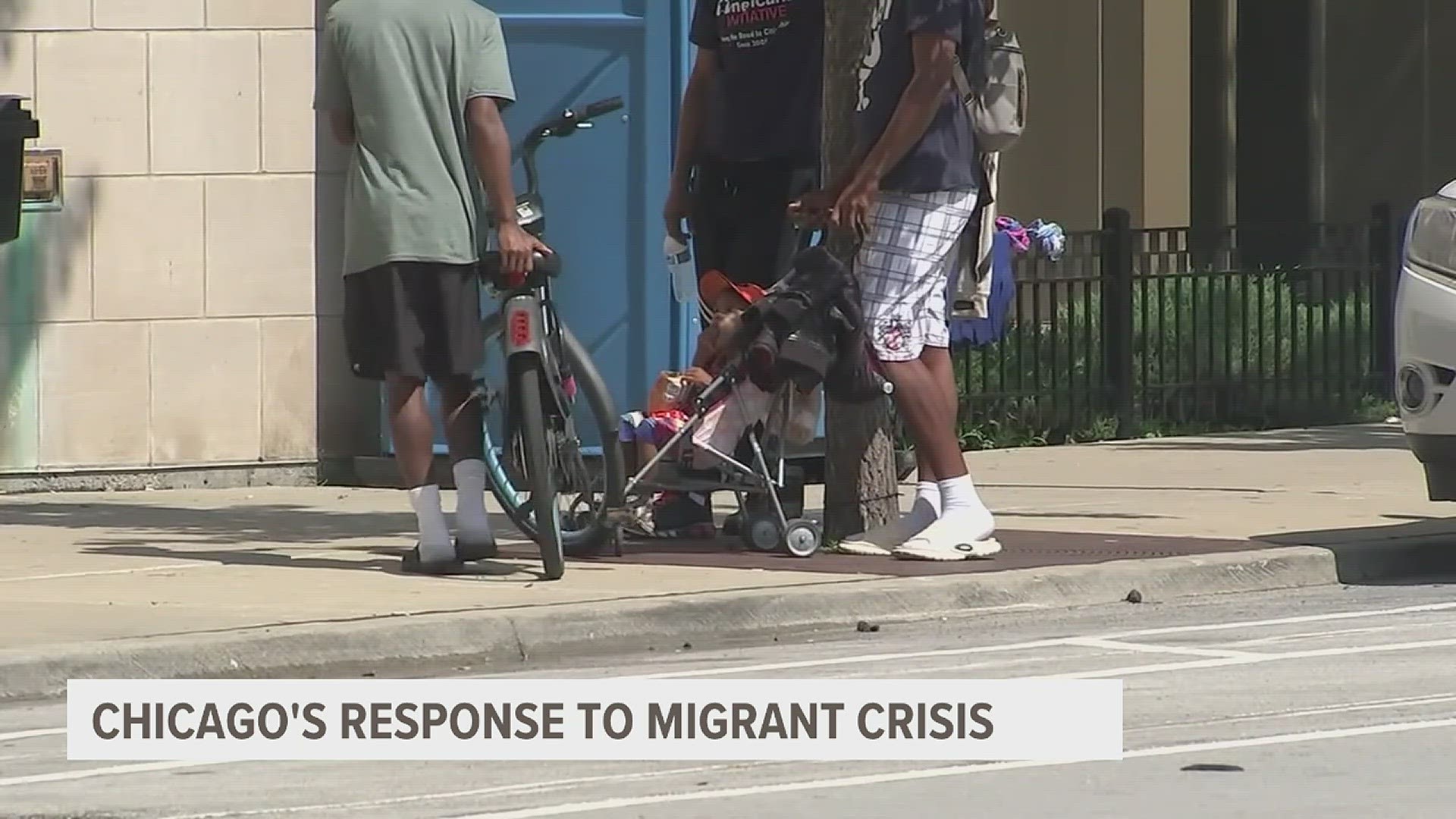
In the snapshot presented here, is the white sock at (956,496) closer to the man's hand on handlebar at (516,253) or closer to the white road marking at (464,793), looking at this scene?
the man's hand on handlebar at (516,253)

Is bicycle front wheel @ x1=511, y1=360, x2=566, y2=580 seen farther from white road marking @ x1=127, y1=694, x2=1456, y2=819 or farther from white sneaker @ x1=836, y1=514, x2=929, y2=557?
white road marking @ x1=127, y1=694, x2=1456, y2=819

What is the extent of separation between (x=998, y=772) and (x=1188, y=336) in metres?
9.04

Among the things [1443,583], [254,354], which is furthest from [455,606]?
[254,354]

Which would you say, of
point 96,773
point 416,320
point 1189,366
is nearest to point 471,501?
point 416,320

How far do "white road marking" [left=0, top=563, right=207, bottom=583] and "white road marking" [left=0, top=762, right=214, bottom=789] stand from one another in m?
2.84

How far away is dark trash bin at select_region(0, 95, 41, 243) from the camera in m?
9.77

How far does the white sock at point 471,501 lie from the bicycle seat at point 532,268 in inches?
22.9

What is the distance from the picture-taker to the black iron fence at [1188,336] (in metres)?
14.9

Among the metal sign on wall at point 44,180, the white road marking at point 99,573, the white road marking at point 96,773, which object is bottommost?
the white road marking at point 96,773

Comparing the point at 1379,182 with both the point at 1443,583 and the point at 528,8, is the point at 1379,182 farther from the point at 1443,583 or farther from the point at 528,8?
the point at 1443,583

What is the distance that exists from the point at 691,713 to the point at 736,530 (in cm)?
312

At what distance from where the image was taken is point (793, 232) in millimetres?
10453

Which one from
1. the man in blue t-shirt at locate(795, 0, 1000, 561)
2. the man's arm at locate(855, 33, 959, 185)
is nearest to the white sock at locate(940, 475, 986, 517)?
the man in blue t-shirt at locate(795, 0, 1000, 561)

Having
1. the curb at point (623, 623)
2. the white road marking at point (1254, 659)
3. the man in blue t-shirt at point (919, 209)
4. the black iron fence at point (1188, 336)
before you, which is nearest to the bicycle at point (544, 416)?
the curb at point (623, 623)
